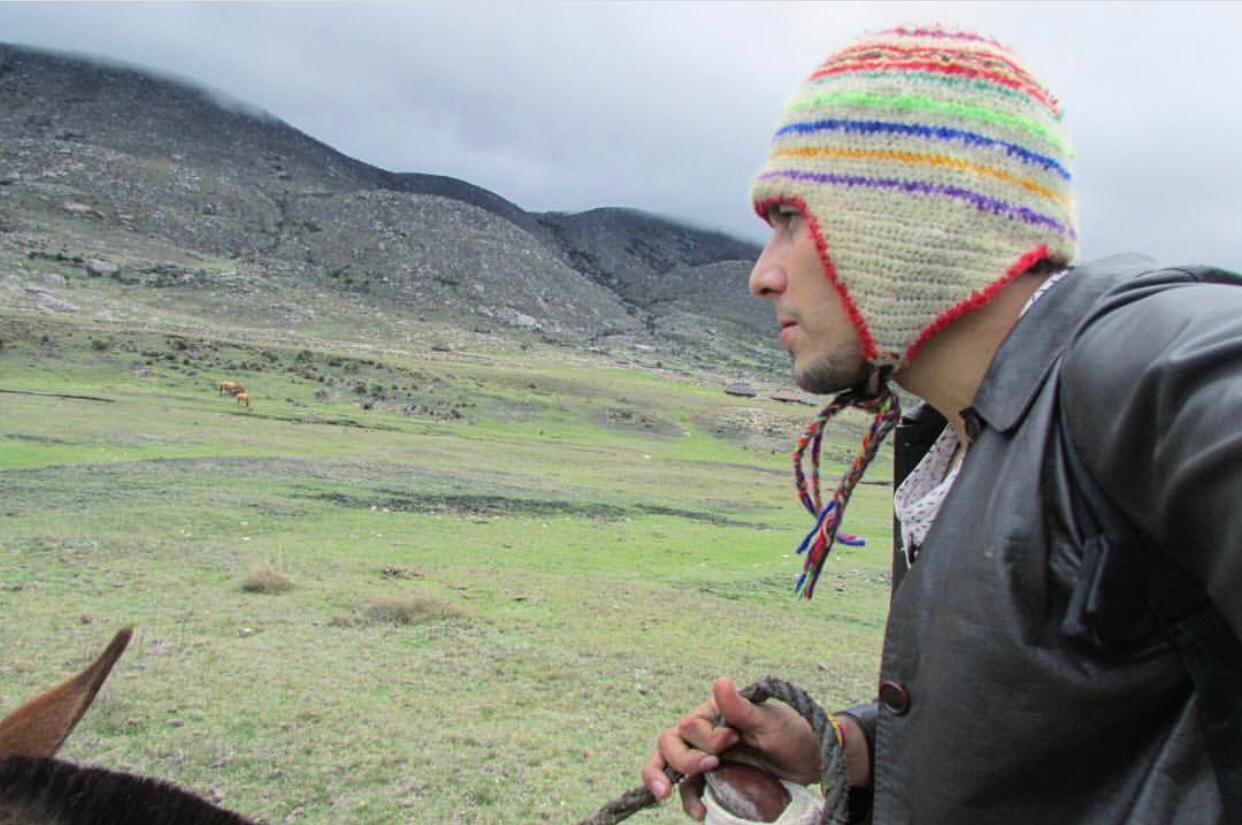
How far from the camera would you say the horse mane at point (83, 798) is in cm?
158

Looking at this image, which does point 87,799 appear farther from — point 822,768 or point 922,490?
point 922,490

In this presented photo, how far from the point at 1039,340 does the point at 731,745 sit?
38.7 inches

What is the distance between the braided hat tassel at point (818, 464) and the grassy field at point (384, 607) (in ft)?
9.46

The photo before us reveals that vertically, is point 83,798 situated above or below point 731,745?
below

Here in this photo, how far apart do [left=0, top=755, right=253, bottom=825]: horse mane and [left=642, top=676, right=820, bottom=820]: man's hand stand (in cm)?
86

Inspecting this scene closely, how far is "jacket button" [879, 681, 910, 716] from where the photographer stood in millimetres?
1451

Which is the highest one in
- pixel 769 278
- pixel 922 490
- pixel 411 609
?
pixel 769 278

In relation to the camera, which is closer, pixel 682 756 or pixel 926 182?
pixel 926 182

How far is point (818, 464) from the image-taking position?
6.43 feet

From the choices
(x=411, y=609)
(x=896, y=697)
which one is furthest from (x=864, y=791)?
(x=411, y=609)

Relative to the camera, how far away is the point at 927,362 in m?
1.68

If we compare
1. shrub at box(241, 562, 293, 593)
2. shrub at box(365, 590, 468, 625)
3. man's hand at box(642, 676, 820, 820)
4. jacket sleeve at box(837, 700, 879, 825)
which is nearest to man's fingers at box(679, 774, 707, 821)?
man's hand at box(642, 676, 820, 820)

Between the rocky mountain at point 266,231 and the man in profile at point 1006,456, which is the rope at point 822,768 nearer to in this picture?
the man in profile at point 1006,456

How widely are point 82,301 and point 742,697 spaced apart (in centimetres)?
5468
